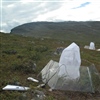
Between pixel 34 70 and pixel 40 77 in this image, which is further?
pixel 34 70

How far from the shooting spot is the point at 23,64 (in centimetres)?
1227

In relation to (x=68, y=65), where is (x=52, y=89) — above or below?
below

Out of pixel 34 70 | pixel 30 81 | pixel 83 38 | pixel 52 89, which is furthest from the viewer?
pixel 83 38

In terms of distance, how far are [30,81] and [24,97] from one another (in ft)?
7.50

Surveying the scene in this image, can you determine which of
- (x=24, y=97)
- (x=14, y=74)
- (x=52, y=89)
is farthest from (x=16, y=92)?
(x=14, y=74)

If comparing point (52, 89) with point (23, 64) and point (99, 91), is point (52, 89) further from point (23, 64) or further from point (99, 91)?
point (23, 64)

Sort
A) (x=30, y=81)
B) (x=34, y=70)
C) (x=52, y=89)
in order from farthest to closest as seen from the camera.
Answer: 1. (x=34, y=70)
2. (x=30, y=81)
3. (x=52, y=89)

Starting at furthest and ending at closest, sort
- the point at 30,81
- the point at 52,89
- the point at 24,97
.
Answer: the point at 30,81 < the point at 52,89 < the point at 24,97

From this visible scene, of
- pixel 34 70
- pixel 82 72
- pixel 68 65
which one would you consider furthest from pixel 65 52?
pixel 34 70

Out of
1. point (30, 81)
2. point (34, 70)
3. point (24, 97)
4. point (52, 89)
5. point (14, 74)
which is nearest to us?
point (24, 97)

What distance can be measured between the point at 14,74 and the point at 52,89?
7.30ft

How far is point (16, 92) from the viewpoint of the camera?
8727 mm

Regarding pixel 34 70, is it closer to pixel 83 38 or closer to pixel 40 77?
pixel 40 77

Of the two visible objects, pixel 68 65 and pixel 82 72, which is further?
pixel 82 72
